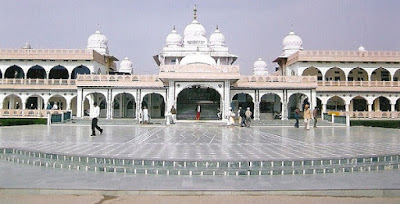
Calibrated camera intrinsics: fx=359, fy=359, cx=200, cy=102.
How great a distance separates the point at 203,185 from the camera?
6098 millimetres

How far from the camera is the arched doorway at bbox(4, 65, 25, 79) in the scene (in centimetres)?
3534

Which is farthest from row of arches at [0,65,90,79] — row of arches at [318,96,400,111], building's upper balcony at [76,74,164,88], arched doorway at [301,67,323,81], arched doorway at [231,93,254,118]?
row of arches at [318,96,400,111]

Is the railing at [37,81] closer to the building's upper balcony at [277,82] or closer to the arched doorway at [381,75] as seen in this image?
the building's upper balcony at [277,82]

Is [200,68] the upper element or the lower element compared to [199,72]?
upper

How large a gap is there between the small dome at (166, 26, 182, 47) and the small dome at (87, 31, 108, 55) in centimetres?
729

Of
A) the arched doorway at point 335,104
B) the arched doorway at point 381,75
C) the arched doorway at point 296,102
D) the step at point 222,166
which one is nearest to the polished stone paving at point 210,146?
the step at point 222,166

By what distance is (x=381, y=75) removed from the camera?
3612 centimetres

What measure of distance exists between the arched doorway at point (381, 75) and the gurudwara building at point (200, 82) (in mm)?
63

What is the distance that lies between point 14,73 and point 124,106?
11631 mm

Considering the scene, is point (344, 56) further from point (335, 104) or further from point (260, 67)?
point (260, 67)

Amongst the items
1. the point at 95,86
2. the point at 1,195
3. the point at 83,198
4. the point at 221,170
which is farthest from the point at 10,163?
the point at 95,86

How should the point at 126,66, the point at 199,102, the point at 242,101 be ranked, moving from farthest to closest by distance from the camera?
the point at 126,66 < the point at 242,101 < the point at 199,102

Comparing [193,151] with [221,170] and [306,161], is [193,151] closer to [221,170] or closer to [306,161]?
[221,170]

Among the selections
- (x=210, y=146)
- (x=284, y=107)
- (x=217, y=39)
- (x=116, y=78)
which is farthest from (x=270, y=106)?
(x=210, y=146)
